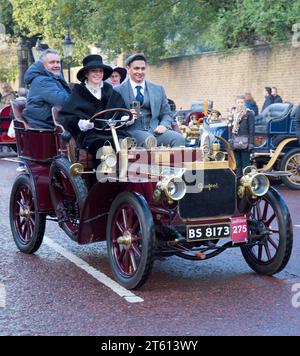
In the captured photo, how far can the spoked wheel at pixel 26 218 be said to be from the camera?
728 cm

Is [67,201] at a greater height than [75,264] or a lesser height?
greater

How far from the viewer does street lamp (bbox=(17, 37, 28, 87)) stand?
1394 inches

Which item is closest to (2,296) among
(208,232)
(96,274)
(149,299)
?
(96,274)

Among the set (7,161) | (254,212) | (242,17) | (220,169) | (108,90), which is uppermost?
(242,17)

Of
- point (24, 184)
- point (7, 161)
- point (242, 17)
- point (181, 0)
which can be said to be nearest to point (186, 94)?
point (181, 0)

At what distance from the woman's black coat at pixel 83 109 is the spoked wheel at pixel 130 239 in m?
0.84

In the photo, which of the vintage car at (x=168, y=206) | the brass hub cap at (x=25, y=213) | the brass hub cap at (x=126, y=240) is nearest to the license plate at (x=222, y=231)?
the vintage car at (x=168, y=206)

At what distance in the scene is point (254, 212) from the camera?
6555mm

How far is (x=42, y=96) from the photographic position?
7328 mm

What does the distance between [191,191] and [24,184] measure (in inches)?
88.3

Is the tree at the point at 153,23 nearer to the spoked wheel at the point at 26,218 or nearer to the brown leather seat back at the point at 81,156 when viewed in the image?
the spoked wheel at the point at 26,218

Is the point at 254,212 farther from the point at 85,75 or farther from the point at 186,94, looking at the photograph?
the point at 186,94

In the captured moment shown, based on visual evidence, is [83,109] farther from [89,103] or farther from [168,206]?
[168,206]

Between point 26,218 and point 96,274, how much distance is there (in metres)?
1.43
